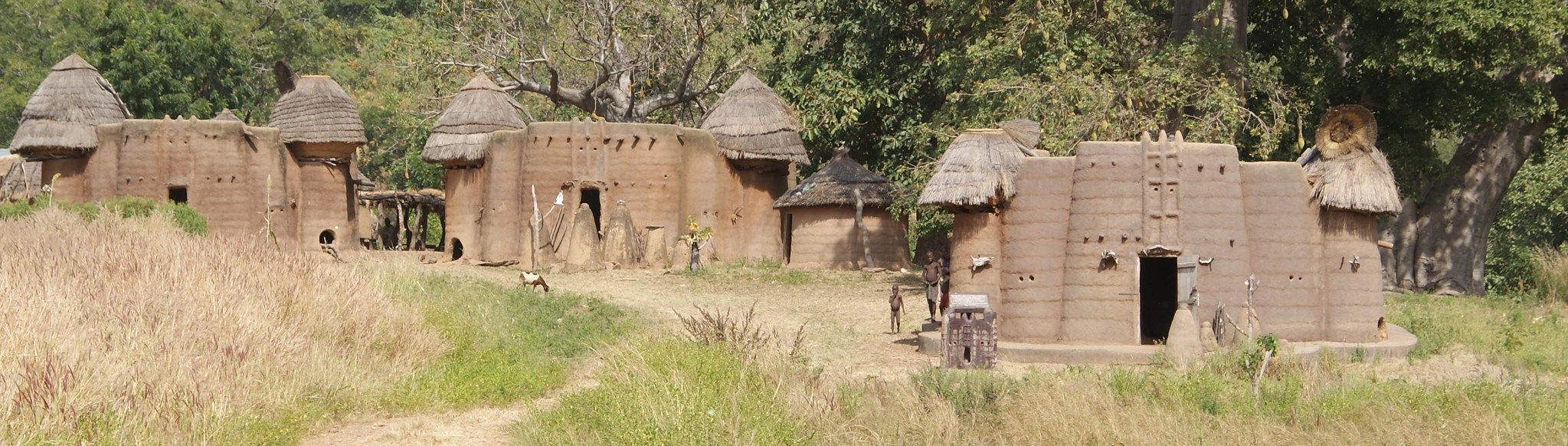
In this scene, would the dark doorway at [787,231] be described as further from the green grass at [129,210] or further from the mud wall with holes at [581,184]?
the green grass at [129,210]

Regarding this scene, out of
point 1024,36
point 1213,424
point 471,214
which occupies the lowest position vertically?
point 1213,424

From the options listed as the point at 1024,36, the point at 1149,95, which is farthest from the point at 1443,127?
the point at 1024,36

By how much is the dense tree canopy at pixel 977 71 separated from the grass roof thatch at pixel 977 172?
4.19 metres

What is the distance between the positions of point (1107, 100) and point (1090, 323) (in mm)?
5505

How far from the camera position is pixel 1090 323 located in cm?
1512

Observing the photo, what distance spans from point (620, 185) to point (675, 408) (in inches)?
541

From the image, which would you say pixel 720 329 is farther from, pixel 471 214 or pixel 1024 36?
pixel 471 214

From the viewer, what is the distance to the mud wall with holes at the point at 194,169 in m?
24.6

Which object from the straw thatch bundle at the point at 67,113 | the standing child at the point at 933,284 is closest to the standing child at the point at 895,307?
the standing child at the point at 933,284

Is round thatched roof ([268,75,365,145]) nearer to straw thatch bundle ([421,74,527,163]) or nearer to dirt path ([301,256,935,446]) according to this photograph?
straw thatch bundle ([421,74,527,163])

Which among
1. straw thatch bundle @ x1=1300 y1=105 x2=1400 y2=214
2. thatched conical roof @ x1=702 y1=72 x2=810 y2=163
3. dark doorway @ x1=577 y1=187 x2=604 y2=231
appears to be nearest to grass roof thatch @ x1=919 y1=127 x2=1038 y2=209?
straw thatch bundle @ x1=1300 y1=105 x2=1400 y2=214

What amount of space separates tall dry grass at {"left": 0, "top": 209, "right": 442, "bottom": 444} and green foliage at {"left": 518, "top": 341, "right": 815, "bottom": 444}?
1.82 m

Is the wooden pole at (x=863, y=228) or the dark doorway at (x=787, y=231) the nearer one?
the wooden pole at (x=863, y=228)

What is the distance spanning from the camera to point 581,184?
80.8 ft
